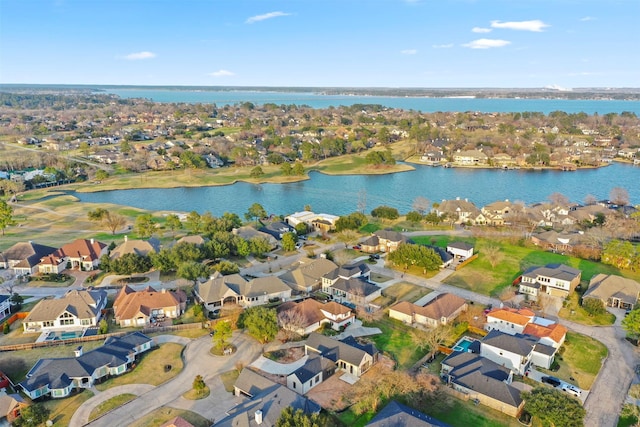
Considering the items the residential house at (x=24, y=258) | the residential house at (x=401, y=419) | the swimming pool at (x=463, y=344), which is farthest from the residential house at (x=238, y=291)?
the residential house at (x=24, y=258)

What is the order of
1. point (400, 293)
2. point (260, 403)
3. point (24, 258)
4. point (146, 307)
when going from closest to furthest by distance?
point (260, 403), point (146, 307), point (400, 293), point (24, 258)

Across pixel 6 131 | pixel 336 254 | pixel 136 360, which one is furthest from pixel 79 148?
pixel 136 360

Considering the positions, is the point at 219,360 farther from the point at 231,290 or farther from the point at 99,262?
the point at 99,262

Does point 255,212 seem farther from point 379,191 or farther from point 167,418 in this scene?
point 167,418

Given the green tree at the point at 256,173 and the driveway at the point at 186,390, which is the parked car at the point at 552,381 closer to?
the driveway at the point at 186,390

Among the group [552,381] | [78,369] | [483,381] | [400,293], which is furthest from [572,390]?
[78,369]
